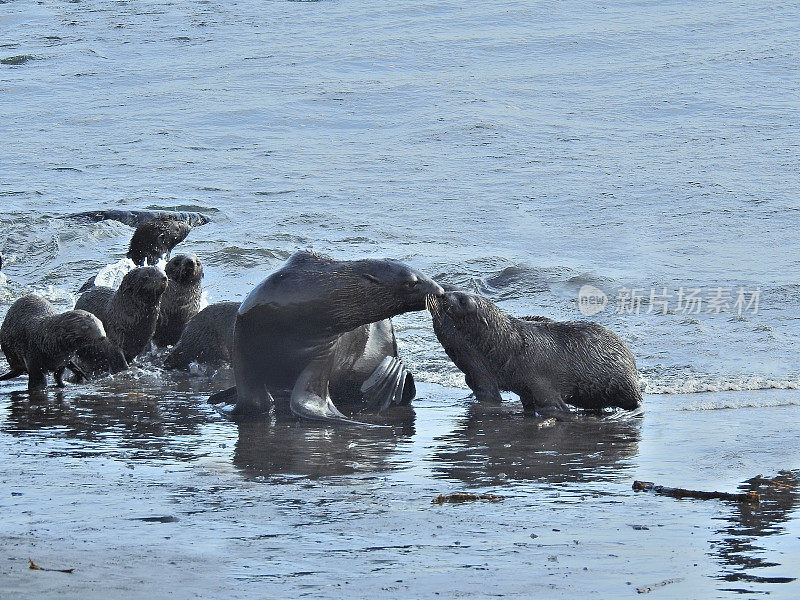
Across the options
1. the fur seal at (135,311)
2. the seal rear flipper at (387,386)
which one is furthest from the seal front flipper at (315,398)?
the fur seal at (135,311)

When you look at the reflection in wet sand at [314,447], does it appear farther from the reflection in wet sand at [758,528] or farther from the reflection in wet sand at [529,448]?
the reflection in wet sand at [758,528]

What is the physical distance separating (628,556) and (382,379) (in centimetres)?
369

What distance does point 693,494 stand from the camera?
590 centimetres

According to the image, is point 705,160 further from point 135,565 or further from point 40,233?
point 135,565

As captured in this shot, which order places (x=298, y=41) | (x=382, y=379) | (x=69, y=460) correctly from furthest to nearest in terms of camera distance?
(x=298, y=41) → (x=382, y=379) → (x=69, y=460)

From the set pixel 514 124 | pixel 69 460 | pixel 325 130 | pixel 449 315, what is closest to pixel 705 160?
pixel 514 124

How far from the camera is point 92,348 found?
32.3 ft

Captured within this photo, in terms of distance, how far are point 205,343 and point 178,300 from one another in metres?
0.87

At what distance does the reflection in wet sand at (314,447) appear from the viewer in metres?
6.56

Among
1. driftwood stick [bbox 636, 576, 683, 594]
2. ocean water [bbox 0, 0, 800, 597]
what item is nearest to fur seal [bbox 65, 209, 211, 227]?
ocean water [bbox 0, 0, 800, 597]

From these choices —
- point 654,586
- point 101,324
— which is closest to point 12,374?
point 101,324

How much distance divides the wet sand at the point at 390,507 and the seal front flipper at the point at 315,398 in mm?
144

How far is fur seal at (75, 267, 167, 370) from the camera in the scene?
9.99 meters

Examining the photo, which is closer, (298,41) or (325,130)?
(325,130)
